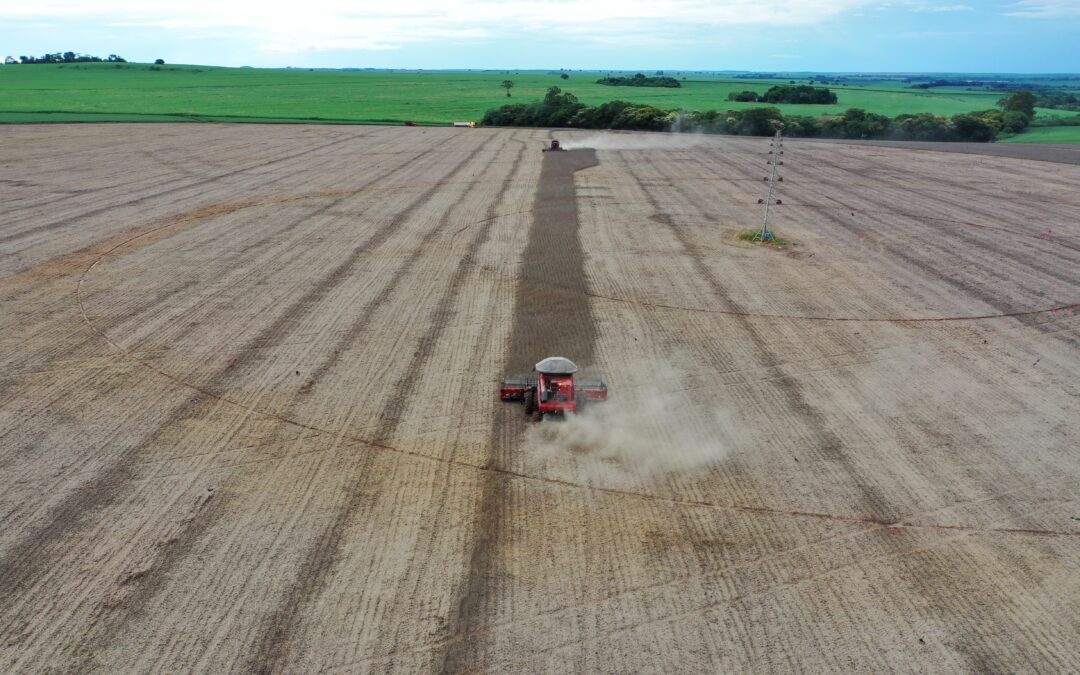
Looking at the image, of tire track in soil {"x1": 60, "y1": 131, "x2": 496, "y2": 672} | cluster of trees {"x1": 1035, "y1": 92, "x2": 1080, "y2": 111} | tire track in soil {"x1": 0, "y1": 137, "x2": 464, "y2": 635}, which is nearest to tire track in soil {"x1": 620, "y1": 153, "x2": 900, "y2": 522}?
tire track in soil {"x1": 60, "y1": 131, "x2": 496, "y2": 672}

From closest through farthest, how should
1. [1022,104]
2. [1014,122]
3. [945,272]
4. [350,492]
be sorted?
1. [350,492]
2. [945,272]
3. [1014,122]
4. [1022,104]

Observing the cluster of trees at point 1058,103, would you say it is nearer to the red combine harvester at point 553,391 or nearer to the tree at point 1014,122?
the tree at point 1014,122

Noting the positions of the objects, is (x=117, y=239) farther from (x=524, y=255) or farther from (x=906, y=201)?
(x=906, y=201)

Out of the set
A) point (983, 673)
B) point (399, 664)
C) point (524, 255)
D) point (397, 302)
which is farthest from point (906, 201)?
point (399, 664)

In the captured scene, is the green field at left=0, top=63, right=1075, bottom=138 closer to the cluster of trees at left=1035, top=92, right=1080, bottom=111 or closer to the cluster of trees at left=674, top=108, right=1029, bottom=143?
the cluster of trees at left=1035, top=92, right=1080, bottom=111

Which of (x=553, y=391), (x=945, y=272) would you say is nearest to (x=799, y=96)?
(x=945, y=272)

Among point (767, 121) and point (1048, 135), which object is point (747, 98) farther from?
point (1048, 135)
